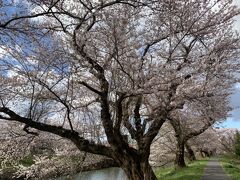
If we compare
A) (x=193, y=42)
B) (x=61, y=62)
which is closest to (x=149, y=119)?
(x=193, y=42)

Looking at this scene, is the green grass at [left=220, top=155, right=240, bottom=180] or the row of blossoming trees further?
the green grass at [left=220, top=155, right=240, bottom=180]

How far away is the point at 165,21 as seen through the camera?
1362 centimetres

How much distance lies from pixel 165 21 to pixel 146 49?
1.24 m

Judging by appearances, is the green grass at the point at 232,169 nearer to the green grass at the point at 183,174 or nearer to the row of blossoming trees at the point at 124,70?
the green grass at the point at 183,174

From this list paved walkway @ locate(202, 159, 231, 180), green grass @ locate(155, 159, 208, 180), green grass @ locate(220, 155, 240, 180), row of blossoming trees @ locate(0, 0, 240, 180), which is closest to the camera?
row of blossoming trees @ locate(0, 0, 240, 180)

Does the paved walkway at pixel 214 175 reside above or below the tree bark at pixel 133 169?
above

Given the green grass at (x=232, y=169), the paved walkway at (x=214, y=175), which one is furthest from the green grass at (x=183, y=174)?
the green grass at (x=232, y=169)

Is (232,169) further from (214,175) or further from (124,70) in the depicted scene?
→ (124,70)

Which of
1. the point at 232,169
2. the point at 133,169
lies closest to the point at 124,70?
the point at 133,169

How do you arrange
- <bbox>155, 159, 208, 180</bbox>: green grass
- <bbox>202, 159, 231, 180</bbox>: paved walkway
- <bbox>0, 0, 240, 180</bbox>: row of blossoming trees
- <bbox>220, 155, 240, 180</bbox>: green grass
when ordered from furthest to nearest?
<bbox>220, 155, 240, 180</bbox>: green grass < <bbox>202, 159, 231, 180</bbox>: paved walkway < <bbox>155, 159, 208, 180</bbox>: green grass < <bbox>0, 0, 240, 180</bbox>: row of blossoming trees

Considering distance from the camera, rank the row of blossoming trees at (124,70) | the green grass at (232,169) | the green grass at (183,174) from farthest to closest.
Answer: the green grass at (232,169), the green grass at (183,174), the row of blossoming trees at (124,70)

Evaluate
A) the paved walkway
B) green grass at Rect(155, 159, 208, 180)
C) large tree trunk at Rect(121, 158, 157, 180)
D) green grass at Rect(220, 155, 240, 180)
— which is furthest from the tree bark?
the paved walkway

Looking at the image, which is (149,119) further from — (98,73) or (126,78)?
(98,73)

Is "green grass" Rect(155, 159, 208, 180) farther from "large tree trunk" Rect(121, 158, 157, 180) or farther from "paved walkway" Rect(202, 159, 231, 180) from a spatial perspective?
"large tree trunk" Rect(121, 158, 157, 180)
